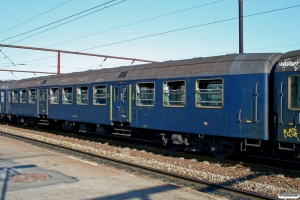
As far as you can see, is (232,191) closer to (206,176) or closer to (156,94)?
(206,176)

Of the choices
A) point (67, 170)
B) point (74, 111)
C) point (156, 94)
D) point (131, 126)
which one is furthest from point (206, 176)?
point (74, 111)

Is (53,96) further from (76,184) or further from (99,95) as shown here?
(76,184)

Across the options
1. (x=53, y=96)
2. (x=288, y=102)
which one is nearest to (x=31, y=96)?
(x=53, y=96)

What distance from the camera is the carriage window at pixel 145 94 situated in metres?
12.9

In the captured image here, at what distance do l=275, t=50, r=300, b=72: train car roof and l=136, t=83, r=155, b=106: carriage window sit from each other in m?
5.01

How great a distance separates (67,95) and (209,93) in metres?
10.3

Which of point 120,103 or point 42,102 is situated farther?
point 42,102

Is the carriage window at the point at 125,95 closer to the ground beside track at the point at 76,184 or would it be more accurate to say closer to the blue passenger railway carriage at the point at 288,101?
the ground beside track at the point at 76,184

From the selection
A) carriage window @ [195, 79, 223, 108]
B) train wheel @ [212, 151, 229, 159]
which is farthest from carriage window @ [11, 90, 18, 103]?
train wheel @ [212, 151, 229, 159]

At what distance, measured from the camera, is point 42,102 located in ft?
69.7

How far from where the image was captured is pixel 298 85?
346 inches

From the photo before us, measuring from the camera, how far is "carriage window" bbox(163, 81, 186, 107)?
11625 millimetres

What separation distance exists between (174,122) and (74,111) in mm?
7815

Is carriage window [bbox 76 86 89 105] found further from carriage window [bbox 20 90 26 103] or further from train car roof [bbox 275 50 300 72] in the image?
train car roof [bbox 275 50 300 72]
